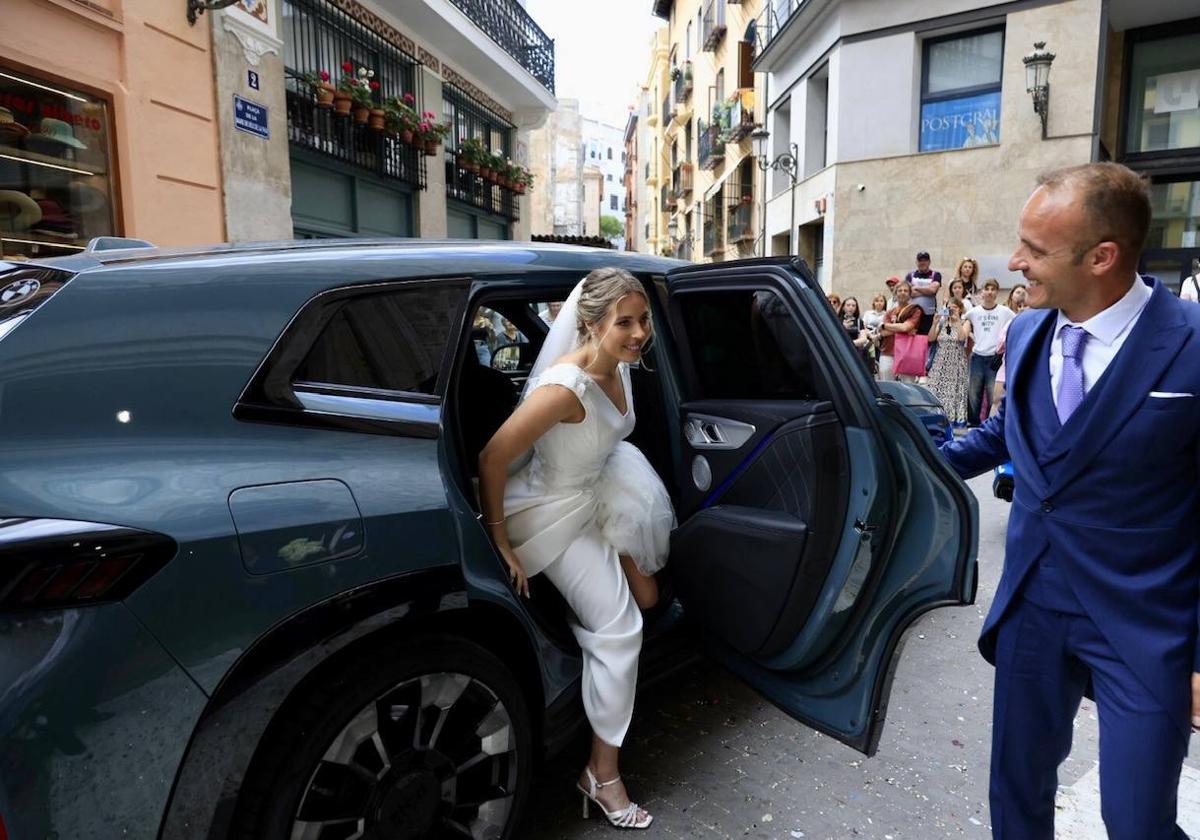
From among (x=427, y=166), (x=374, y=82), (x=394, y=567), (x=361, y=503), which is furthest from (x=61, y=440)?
(x=427, y=166)

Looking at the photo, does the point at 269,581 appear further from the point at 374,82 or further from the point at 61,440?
the point at 374,82

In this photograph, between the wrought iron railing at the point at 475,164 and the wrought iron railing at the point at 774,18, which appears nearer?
the wrought iron railing at the point at 475,164

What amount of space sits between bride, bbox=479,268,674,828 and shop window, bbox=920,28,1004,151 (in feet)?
46.5

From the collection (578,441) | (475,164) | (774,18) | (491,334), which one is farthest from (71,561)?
(774,18)

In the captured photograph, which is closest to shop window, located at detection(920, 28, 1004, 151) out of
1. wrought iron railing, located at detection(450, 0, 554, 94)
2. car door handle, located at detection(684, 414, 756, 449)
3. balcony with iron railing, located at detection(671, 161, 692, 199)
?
wrought iron railing, located at detection(450, 0, 554, 94)

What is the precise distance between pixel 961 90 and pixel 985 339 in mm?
8529

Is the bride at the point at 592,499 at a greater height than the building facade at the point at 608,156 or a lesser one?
lesser

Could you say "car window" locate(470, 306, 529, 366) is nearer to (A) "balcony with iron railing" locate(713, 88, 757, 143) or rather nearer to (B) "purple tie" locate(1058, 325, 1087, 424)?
(B) "purple tie" locate(1058, 325, 1087, 424)

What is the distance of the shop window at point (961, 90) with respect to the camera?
545 inches

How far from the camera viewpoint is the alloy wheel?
167 centimetres

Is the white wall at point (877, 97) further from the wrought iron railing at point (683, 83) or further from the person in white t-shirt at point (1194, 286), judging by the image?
the wrought iron railing at point (683, 83)

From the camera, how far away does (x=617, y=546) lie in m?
2.37

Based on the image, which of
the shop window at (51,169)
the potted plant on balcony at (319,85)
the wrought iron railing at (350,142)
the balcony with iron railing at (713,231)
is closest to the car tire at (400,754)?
the shop window at (51,169)

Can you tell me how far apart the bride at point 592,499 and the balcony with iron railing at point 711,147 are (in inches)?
902
